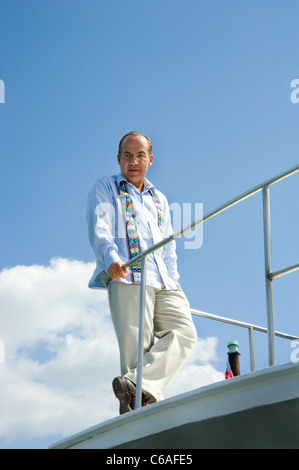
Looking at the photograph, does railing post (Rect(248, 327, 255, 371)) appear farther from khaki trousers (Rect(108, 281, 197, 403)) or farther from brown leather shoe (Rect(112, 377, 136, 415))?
brown leather shoe (Rect(112, 377, 136, 415))

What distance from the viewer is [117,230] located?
4184mm

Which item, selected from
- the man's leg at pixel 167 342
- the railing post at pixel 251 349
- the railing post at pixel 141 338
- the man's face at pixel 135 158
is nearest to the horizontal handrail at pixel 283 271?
the railing post at pixel 141 338

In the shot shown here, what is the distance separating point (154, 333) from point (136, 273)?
1.28ft

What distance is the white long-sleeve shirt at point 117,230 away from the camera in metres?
4.07

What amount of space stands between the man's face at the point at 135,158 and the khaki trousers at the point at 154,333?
29.9 inches

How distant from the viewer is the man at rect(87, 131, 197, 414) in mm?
3842

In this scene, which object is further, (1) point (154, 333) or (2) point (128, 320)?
(1) point (154, 333)

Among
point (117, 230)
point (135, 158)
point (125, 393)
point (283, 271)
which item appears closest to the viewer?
point (283, 271)

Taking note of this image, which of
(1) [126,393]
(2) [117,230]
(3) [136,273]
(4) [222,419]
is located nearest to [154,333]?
(3) [136,273]

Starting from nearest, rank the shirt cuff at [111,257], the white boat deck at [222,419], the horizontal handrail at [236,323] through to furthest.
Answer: the white boat deck at [222,419] → the shirt cuff at [111,257] → the horizontal handrail at [236,323]

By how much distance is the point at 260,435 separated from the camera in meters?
3.05

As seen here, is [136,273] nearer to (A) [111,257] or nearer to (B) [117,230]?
(A) [111,257]

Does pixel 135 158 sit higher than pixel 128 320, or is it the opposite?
pixel 135 158

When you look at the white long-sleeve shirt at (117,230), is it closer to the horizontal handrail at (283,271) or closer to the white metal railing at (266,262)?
the white metal railing at (266,262)
